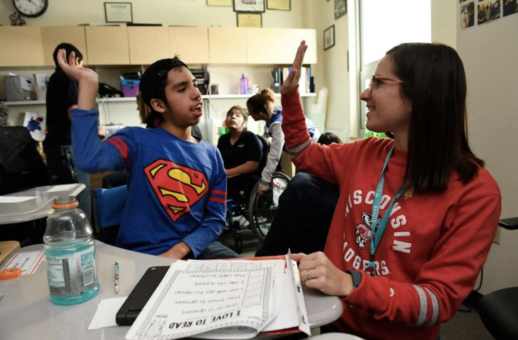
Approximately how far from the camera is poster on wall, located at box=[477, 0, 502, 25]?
1670 mm

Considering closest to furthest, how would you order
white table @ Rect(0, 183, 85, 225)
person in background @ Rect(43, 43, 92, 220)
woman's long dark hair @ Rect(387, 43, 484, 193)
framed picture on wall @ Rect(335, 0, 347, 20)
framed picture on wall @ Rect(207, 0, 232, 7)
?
woman's long dark hair @ Rect(387, 43, 484, 193) → white table @ Rect(0, 183, 85, 225) → person in background @ Rect(43, 43, 92, 220) → framed picture on wall @ Rect(335, 0, 347, 20) → framed picture on wall @ Rect(207, 0, 232, 7)

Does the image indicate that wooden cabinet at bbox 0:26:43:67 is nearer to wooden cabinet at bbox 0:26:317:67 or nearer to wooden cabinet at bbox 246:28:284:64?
wooden cabinet at bbox 0:26:317:67

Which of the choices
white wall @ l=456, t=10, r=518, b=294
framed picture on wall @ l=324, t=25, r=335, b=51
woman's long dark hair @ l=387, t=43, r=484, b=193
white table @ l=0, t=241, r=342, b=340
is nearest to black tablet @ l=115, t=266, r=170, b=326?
white table @ l=0, t=241, r=342, b=340

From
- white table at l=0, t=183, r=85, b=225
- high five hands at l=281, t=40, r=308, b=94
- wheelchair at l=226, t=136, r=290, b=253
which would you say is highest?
high five hands at l=281, t=40, r=308, b=94

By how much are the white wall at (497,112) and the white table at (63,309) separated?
1.54m

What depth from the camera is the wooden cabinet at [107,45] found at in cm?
375

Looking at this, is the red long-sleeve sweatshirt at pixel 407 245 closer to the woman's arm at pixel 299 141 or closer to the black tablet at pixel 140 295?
the woman's arm at pixel 299 141

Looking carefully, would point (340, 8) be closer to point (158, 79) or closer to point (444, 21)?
point (444, 21)

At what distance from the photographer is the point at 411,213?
2.71 feet

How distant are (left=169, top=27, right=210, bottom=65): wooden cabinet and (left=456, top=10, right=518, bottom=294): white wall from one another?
2.80m

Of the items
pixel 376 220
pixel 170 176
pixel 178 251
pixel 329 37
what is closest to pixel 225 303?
pixel 376 220

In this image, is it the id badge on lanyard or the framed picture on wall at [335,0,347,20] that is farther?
the framed picture on wall at [335,0,347,20]

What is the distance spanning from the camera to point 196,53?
3986 millimetres

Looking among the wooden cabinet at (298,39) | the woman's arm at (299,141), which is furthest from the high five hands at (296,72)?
the wooden cabinet at (298,39)
